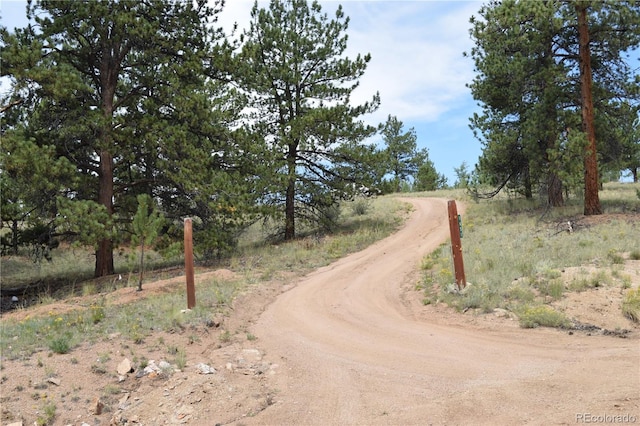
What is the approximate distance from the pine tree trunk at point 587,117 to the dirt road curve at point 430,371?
37.1ft

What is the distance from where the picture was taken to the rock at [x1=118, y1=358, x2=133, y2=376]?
616 centimetres

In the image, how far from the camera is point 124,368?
245 inches

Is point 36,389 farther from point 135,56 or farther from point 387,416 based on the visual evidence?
point 135,56

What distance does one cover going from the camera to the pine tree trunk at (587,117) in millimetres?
16188

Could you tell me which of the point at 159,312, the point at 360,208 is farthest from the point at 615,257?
the point at 360,208

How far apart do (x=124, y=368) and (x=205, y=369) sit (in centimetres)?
109

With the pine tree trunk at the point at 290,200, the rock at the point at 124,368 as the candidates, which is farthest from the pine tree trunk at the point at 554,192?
the rock at the point at 124,368

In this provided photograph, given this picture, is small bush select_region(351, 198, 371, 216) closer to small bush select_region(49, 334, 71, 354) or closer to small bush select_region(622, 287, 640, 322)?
small bush select_region(622, 287, 640, 322)

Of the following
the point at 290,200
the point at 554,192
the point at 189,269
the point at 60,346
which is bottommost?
the point at 60,346

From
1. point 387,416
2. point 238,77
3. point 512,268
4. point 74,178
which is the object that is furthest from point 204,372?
point 238,77

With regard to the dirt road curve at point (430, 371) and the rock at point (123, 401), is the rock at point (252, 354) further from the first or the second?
the rock at point (123, 401)

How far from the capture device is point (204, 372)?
244 inches

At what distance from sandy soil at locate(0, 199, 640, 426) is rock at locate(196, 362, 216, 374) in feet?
0.15

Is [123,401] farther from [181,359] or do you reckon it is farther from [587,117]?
[587,117]
